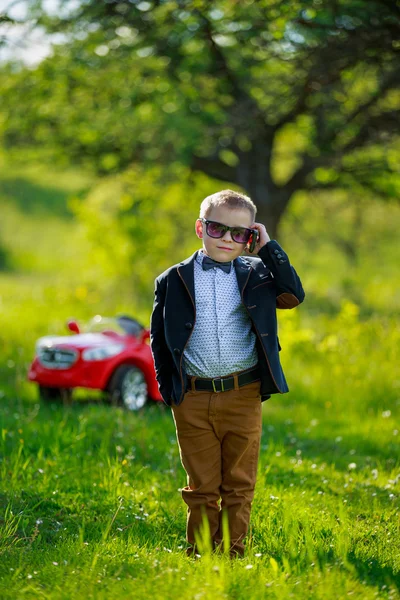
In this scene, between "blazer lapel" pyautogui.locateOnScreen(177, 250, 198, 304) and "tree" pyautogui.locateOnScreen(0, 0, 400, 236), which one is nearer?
"blazer lapel" pyautogui.locateOnScreen(177, 250, 198, 304)

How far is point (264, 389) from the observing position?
170 inches

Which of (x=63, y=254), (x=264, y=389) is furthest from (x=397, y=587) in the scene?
(x=63, y=254)

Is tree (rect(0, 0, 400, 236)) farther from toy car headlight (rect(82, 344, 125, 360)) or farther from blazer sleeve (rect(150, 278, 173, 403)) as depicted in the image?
blazer sleeve (rect(150, 278, 173, 403))

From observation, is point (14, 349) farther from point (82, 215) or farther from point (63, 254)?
point (63, 254)

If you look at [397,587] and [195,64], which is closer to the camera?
[397,587]

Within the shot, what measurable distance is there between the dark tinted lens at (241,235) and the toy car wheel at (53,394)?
5.87 meters

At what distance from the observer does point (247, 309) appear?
4301mm

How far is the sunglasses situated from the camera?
14.1 feet

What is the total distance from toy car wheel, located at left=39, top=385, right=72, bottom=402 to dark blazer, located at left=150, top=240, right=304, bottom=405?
18.5 feet

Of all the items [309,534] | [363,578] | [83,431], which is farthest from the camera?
[83,431]

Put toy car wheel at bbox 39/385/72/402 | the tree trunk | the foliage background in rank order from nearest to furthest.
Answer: the foliage background
toy car wheel at bbox 39/385/72/402
the tree trunk

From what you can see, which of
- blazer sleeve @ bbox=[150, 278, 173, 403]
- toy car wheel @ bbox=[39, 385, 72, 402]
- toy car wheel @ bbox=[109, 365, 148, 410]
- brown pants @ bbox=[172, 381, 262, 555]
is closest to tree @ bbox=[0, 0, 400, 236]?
toy car wheel @ bbox=[109, 365, 148, 410]

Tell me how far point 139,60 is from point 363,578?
1142 centimetres

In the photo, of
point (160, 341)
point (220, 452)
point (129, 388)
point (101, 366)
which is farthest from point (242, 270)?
point (129, 388)
